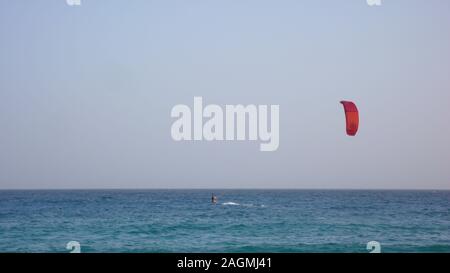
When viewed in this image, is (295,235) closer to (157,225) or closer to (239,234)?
(239,234)

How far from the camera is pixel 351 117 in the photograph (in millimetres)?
10961

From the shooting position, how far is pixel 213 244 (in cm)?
2112

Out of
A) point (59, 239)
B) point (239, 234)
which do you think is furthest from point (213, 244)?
point (59, 239)

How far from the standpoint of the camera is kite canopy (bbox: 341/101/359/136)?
10.7m

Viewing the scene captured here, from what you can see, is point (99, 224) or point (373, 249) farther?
point (99, 224)

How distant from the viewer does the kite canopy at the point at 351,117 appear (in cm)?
1068

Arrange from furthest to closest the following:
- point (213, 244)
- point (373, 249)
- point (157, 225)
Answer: point (157, 225) < point (213, 244) < point (373, 249)

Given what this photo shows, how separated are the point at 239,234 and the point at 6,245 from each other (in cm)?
991
